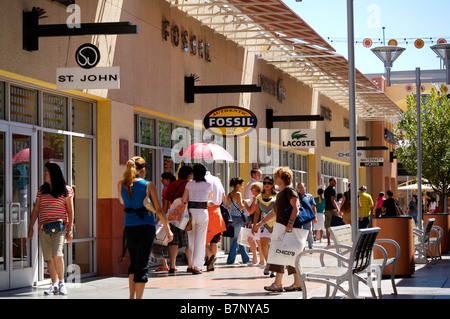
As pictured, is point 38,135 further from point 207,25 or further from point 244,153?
point 244,153

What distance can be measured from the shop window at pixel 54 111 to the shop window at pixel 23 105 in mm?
271


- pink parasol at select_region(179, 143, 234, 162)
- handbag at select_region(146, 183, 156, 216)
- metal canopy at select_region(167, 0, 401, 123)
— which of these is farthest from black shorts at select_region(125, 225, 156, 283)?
metal canopy at select_region(167, 0, 401, 123)

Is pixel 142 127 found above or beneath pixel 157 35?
beneath

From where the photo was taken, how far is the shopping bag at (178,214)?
14.3 meters

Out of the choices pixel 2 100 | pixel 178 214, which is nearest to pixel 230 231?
pixel 178 214

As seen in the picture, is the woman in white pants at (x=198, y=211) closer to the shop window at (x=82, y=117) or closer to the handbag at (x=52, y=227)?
the shop window at (x=82, y=117)

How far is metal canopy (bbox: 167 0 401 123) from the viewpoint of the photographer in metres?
18.3

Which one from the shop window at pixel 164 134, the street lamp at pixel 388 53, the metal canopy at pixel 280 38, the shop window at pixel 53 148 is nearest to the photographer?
the shop window at pixel 53 148

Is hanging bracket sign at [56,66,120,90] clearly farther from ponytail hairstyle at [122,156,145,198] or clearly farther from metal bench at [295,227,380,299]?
metal bench at [295,227,380,299]

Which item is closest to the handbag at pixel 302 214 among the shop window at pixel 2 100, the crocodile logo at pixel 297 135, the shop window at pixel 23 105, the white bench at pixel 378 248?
the white bench at pixel 378 248

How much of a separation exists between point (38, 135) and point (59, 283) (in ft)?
8.37

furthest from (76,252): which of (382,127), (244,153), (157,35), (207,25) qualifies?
(382,127)

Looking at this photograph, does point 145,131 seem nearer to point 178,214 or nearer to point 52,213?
point 178,214

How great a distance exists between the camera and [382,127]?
1943 inches
